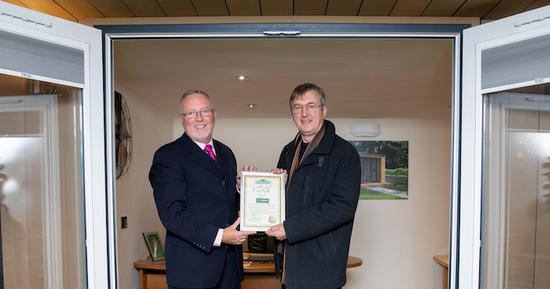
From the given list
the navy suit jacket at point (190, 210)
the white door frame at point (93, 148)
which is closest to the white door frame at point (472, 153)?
the navy suit jacket at point (190, 210)

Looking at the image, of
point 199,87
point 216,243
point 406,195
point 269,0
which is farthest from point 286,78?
point 406,195

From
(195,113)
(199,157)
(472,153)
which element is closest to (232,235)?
(199,157)

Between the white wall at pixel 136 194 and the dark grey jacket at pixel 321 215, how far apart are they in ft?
6.06

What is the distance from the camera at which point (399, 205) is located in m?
5.14

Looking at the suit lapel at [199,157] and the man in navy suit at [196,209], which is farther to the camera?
the suit lapel at [199,157]

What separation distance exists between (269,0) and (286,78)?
1.31 metres

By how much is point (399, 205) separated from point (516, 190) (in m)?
3.64

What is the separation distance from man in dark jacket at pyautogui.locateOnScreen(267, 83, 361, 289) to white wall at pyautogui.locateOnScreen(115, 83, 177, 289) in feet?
6.04

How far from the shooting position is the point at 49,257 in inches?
62.4

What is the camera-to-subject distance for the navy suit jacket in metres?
1.75

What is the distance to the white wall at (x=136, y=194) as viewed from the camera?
10.3 feet

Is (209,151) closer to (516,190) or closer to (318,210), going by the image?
(318,210)

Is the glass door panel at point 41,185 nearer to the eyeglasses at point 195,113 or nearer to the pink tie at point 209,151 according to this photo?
the eyeglasses at point 195,113

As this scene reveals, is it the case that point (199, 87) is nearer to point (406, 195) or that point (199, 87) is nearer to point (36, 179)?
point (36, 179)
